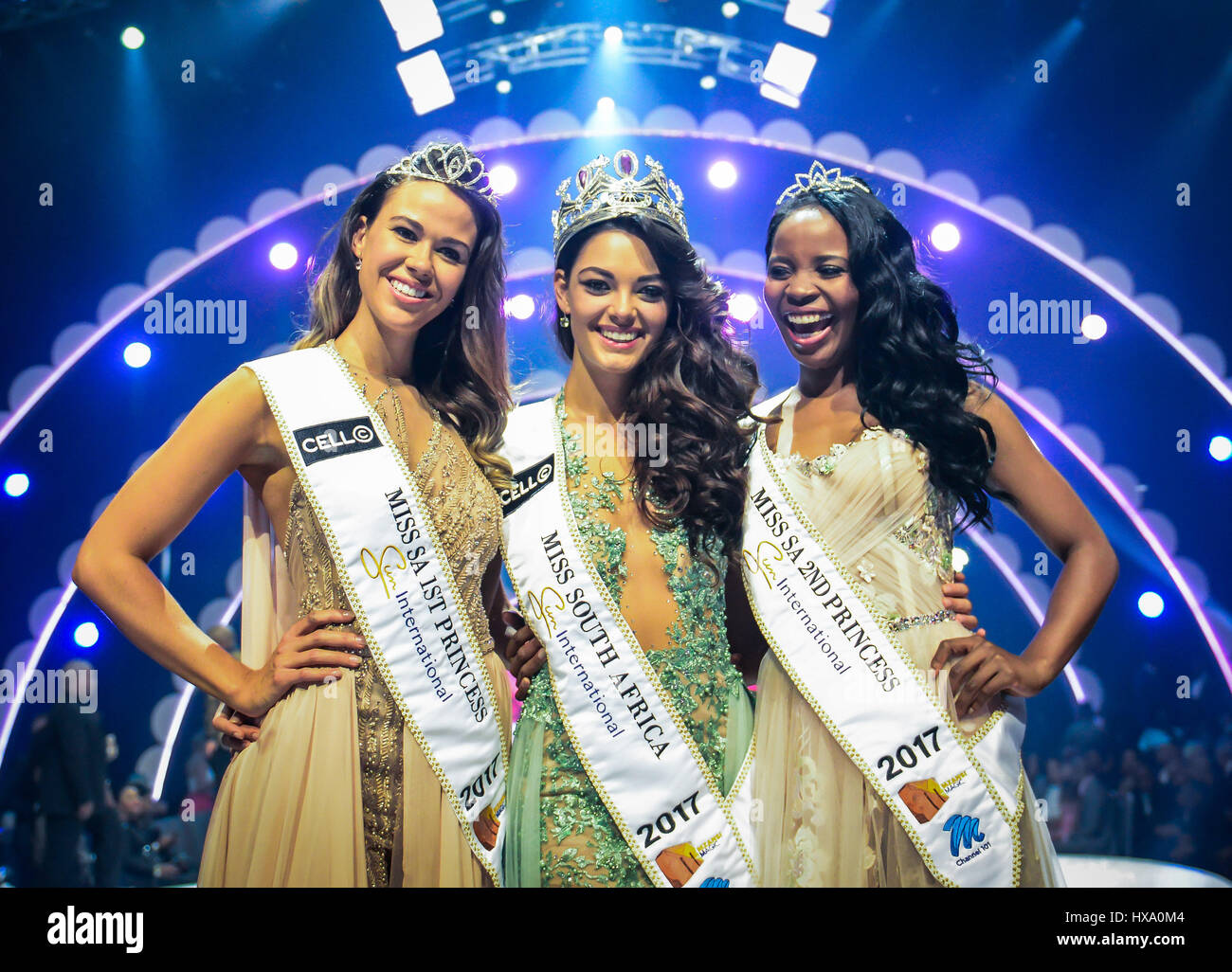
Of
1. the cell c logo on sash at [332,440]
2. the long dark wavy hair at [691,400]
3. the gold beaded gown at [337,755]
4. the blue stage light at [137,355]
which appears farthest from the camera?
the blue stage light at [137,355]

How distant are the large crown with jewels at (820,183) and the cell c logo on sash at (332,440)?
46.5 inches

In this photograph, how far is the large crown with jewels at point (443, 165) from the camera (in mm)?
2424

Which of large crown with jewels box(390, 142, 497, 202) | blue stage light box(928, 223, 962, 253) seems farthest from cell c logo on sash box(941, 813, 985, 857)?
large crown with jewels box(390, 142, 497, 202)

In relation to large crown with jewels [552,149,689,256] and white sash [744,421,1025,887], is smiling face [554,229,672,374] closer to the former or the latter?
large crown with jewels [552,149,689,256]

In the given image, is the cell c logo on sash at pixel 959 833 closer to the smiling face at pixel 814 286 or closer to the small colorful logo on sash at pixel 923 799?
the small colorful logo on sash at pixel 923 799

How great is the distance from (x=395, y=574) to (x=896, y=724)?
1.20 meters

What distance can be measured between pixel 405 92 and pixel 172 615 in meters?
1.58

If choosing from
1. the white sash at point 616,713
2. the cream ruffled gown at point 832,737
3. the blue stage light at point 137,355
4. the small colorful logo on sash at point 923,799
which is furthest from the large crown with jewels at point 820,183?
the blue stage light at point 137,355

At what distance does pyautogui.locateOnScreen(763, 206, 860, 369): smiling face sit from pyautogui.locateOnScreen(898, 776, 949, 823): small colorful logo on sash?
1.03m

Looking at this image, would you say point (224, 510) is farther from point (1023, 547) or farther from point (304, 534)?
point (1023, 547)

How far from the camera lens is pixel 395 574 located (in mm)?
2305

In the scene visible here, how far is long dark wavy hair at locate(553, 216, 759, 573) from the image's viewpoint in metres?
2.47

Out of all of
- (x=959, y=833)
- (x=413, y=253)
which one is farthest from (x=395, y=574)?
(x=959, y=833)

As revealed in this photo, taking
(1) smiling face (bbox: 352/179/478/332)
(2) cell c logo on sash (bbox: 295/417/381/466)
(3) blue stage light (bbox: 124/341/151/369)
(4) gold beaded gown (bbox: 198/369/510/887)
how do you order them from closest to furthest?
(4) gold beaded gown (bbox: 198/369/510/887)
(2) cell c logo on sash (bbox: 295/417/381/466)
(1) smiling face (bbox: 352/179/478/332)
(3) blue stage light (bbox: 124/341/151/369)
